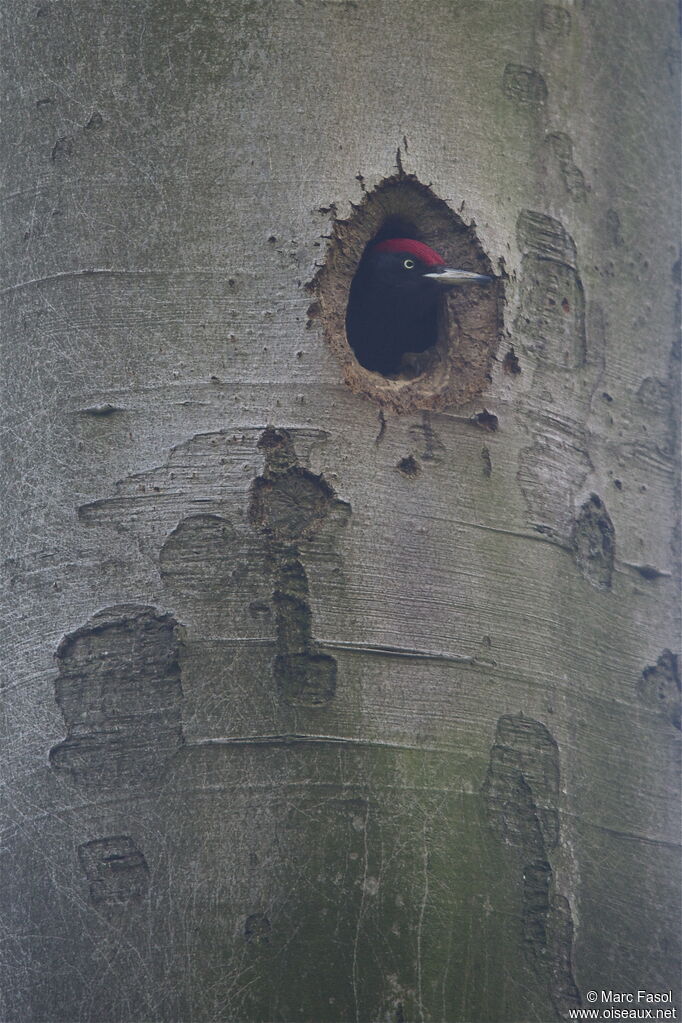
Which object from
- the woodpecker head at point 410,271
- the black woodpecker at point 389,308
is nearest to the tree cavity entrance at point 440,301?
the woodpecker head at point 410,271

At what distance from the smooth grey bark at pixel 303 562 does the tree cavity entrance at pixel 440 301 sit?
34mm

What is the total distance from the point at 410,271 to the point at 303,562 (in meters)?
1.67

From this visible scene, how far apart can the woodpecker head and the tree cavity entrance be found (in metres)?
0.03

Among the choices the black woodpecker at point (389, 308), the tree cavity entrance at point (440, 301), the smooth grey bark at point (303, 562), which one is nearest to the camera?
the smooth grey bark at point (303, 562)

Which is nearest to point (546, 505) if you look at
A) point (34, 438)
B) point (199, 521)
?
point (199, 521)

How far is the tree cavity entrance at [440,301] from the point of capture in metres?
3.28

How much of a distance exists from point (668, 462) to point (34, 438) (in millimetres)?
1574

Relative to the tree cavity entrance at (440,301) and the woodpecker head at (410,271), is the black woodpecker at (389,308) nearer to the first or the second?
the woodpecker head at (410,271)

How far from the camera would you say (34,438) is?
10.4ft

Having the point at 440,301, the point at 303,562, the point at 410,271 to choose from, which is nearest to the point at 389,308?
the point at 410,271

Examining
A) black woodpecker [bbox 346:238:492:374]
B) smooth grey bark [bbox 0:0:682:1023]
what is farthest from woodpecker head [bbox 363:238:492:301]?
smooth grey bark [bbox 0:0:682:1023]

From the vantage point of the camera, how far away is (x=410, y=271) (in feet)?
14.6

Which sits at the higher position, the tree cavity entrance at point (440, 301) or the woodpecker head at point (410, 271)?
the woodpecker head at point (410, 271)

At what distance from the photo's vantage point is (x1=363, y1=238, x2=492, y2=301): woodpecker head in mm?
3492
